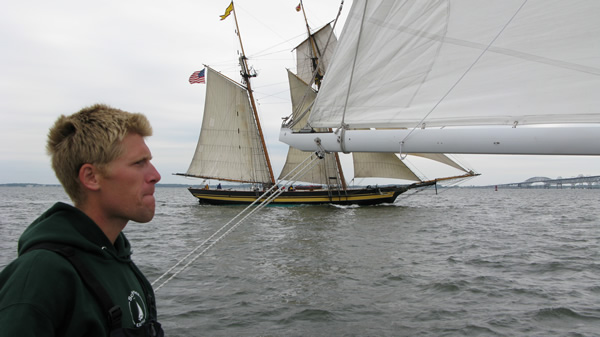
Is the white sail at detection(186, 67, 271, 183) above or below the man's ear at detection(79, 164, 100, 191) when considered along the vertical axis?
above

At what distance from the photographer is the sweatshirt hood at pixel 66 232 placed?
1134 millimetres

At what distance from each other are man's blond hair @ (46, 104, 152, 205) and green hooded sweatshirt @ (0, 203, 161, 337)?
109mm

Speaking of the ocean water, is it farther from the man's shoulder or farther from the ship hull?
the ship hull

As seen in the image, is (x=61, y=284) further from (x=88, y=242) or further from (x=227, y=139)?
(x=227, y=139)

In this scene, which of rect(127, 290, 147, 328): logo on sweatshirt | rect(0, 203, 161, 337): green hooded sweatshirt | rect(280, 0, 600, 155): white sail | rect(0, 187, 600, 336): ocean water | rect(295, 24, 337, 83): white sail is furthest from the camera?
rect(295, 24, 337, 83): white sail

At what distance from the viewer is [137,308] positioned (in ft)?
4.65

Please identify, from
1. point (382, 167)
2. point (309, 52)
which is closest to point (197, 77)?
point (309, 52)

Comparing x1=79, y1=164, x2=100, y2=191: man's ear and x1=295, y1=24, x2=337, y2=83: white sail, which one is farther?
x1=295, y1=24, x2=337, y2=83: white sail

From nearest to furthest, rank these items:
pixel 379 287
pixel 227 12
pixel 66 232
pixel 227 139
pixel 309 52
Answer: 1. pixel 66 232
2. pixel 379 287
3. pixel 227 12
4. pixel 227 139
5. pixel 309 52

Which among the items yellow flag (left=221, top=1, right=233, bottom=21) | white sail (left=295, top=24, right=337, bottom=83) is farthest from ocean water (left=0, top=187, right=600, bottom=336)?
white sail (left=295, top=24, right=337, bottom=83)

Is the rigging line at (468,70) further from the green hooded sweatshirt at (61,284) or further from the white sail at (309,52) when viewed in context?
the white sail at (309,52)

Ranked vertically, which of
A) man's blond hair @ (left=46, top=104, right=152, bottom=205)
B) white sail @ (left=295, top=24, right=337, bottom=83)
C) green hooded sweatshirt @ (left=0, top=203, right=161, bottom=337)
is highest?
white sail @ (left=295, top=24, right=337, bottom=83)

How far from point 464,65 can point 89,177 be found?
2.79 meters

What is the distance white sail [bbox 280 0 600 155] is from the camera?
2707 millimetres
